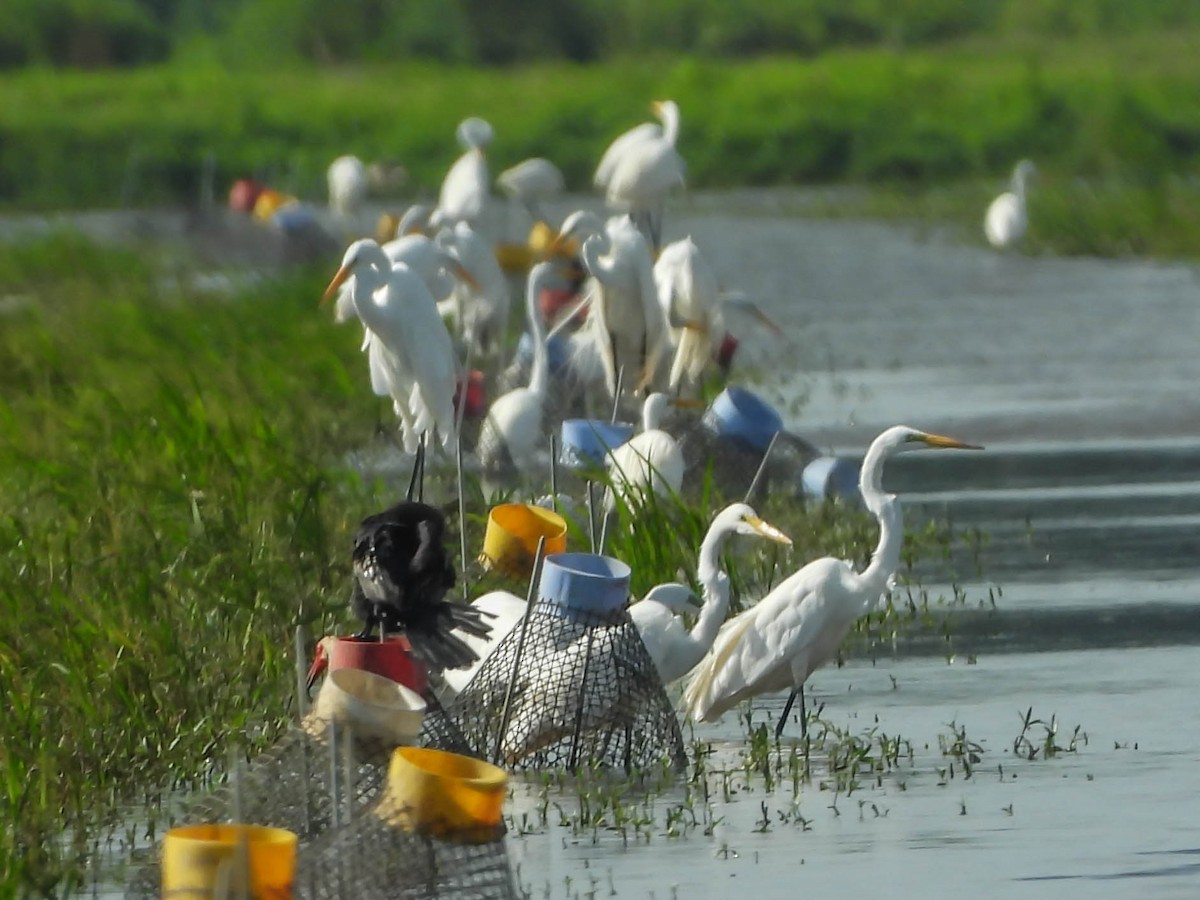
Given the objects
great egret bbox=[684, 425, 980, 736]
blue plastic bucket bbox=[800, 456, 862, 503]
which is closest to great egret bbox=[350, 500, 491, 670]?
great egret bbox=[684, 425, 980, 736]

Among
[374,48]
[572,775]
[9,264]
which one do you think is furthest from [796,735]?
[374,48]

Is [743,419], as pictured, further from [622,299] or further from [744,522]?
[744,522]

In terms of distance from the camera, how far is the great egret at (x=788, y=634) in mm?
7137

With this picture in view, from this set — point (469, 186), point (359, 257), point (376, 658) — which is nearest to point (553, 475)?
point (359, 257)

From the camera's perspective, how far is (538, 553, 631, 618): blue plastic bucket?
21.9ft

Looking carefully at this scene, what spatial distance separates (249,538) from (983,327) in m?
10.7

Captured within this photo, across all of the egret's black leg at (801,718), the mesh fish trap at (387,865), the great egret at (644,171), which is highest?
the great egret at (644,171)

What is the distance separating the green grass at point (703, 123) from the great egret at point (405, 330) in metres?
22.1

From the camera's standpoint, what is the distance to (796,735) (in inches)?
289

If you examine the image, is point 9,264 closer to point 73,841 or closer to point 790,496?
point 790,496

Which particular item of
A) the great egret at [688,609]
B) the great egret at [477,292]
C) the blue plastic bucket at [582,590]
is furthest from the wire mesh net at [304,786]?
the great egret at [477,292]

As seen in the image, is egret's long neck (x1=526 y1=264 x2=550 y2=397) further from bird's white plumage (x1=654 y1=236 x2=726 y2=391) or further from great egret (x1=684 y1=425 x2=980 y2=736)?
great egret (x1=684 y1=425 x2=980 y2=736)

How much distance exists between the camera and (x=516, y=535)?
7.99 meters

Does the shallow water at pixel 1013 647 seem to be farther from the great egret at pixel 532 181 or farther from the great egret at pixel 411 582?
the great egret at pixel 532 181
